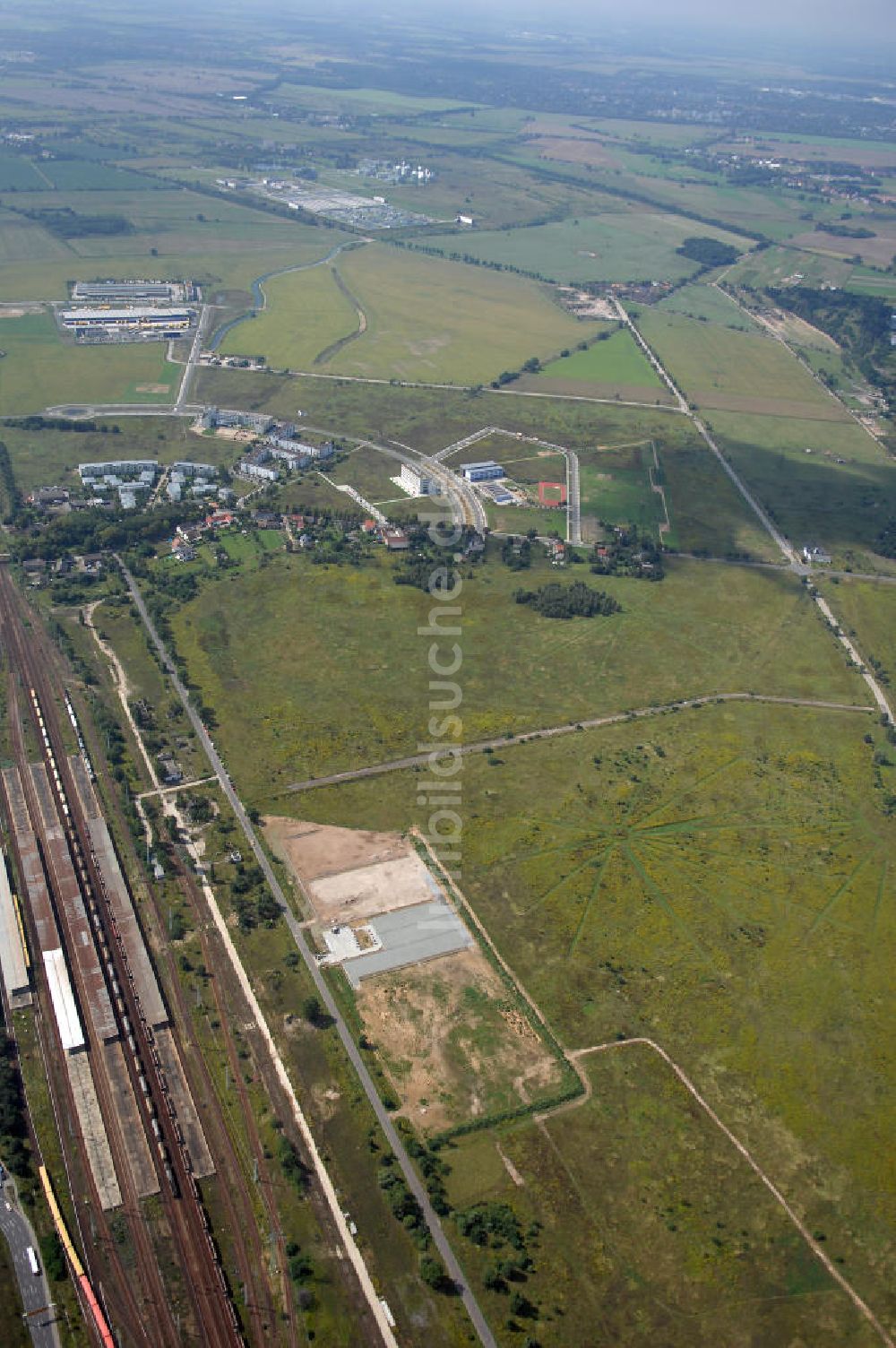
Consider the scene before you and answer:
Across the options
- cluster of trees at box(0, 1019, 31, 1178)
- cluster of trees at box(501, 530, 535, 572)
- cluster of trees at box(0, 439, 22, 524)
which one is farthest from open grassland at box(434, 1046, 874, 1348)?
cluster of trees at box(0, 439, 22, 524)

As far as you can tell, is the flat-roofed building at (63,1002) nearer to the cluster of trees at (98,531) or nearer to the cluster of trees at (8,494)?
the cluster of trees at (98,531)

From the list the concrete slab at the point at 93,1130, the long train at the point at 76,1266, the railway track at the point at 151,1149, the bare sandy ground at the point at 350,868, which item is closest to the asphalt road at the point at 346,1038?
the bare sandy ground at the point at 350,868

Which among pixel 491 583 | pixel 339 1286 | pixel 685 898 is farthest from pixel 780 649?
pixel 339 1286

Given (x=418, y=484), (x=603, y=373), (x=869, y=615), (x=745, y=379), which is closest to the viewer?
(x=869, y=615)

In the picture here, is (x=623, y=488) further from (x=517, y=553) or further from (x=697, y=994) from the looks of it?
(x=697, y=994)

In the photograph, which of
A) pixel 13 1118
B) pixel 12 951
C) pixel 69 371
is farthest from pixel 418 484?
pixel 13 1118
